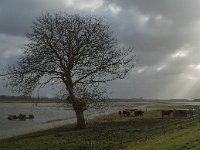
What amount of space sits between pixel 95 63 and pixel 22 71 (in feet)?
24.7

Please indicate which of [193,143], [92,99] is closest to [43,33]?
[92,99]

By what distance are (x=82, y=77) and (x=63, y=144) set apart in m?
15.6

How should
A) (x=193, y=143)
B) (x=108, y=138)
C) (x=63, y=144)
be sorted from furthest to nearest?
(x=108, y=138) < (x=63, y=144) < (x=193, y=143)

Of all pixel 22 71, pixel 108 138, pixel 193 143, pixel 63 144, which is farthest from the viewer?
pixel 22 71

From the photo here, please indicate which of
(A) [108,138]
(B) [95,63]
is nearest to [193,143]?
(A) [108,138]

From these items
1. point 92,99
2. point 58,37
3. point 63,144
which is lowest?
point 63,144

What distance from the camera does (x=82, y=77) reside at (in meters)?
44.5

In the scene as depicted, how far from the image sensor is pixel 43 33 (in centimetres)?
4334

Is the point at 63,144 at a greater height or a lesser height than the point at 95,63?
lesser

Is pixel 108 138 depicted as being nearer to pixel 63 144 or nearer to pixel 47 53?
pixel 63 144

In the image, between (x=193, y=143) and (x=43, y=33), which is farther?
(x=43, y=33)

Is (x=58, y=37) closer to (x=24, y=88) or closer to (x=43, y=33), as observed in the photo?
(x=43, y=33)

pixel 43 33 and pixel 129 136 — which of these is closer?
pixel 129 136

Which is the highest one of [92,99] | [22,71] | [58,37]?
[58,37]
